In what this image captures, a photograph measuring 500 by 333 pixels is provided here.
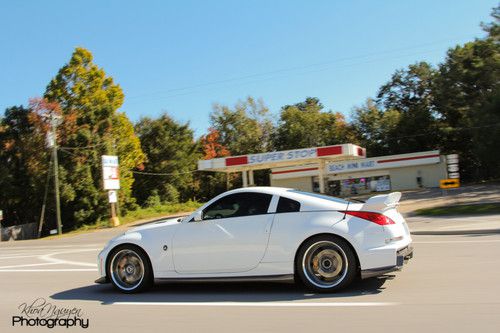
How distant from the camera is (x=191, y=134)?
2520 inches

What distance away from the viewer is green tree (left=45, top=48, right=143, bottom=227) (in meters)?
43.3

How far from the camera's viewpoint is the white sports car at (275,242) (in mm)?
6383

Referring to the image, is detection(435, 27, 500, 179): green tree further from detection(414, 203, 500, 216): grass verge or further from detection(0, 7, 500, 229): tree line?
detection(414, 203, 500, 216): grass verge

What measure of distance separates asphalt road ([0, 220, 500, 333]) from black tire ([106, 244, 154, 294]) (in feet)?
0.52

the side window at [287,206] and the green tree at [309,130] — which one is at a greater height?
the green tree at [309,130]

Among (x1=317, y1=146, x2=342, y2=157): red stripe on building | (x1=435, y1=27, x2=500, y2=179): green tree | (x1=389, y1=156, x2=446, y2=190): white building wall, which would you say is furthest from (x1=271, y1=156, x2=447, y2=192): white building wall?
(x1=317, y1=146, x2=342, y2=157): red stripe on building

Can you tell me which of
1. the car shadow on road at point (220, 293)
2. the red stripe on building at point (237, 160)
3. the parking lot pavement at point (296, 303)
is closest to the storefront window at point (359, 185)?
the red stripe on building at point (237, 160)

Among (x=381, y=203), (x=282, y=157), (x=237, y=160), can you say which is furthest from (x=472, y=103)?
(x=381, y=203)

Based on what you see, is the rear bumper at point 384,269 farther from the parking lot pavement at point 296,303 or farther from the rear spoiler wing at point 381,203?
the rear spoiler wing at point 381,203

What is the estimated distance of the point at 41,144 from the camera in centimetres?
4594

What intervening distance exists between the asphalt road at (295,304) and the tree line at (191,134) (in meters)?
Answer: 37.7

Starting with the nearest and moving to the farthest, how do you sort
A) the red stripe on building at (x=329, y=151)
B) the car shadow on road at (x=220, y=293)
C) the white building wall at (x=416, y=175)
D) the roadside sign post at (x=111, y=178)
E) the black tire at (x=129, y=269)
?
1. the car shadow on road at (x=220, y=293)
2. the black tire at (x=129, y=269)
3. the red stripe on building at (x=329, y=151)
4. the roadside sign post at (x=111, y=178)
5. the white building wall at (x=416, y=175)

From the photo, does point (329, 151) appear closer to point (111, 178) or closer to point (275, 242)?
point (111, 178)

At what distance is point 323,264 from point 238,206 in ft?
4.85
